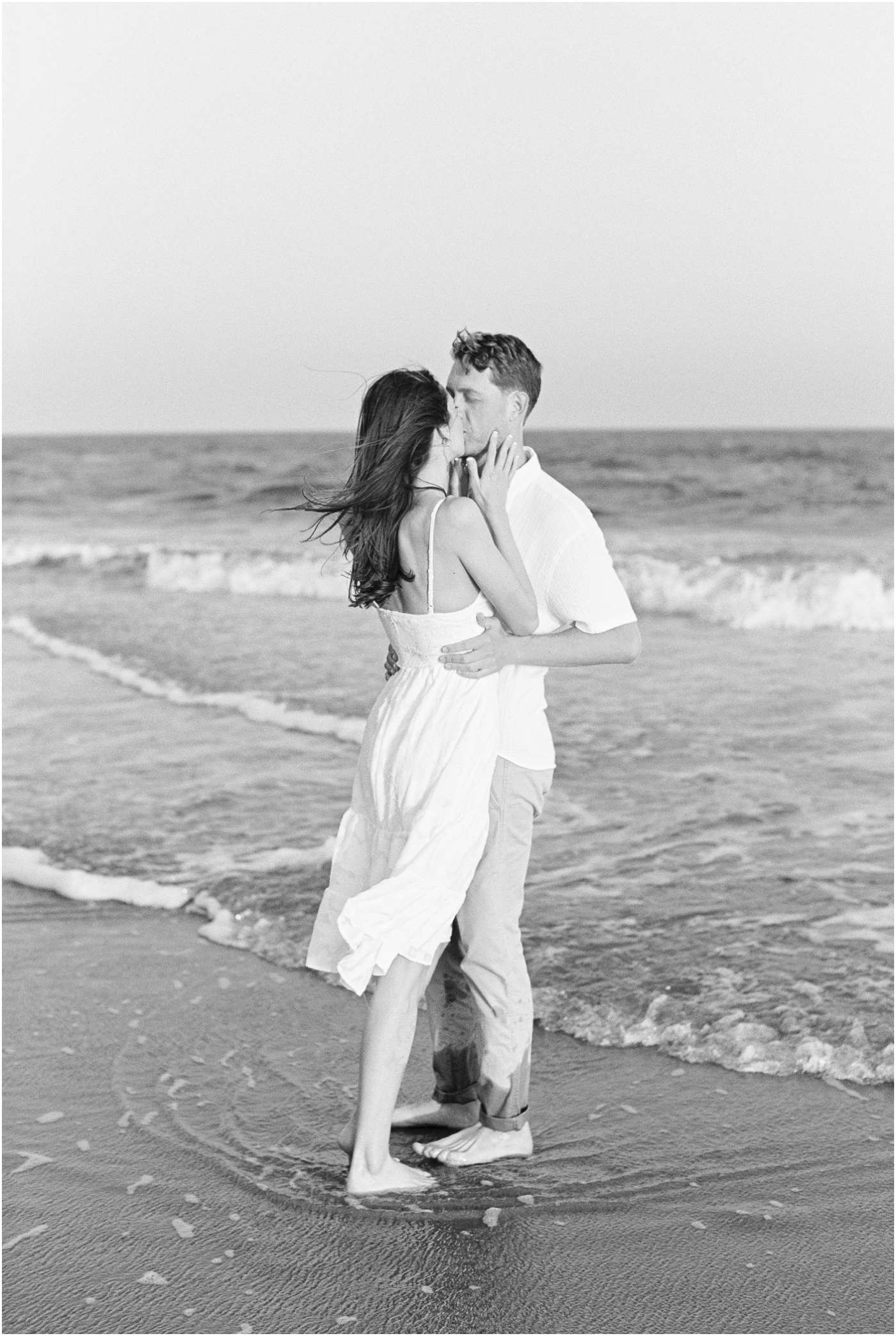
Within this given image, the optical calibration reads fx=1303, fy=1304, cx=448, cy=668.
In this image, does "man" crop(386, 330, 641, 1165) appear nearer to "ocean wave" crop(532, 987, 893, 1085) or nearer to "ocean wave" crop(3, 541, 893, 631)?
"ocean wave" crop(532, 987, 893, 1085)

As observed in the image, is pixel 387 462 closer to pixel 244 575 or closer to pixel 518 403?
pixel 518 403

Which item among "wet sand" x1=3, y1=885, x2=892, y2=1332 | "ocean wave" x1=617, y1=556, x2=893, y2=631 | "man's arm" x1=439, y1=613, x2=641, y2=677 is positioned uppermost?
"man's arm" x1=439, y1=613, x2=641, y2=677

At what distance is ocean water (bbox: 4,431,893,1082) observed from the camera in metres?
4.36

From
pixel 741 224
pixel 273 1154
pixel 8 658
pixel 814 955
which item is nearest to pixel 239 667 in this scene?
pixel 8 658

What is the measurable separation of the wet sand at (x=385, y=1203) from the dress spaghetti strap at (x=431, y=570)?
140 cm

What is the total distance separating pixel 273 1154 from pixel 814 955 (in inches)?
83.8

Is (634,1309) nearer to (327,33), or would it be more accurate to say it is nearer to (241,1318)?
(241,1318)

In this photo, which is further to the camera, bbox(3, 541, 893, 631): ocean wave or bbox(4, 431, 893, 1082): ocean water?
bbox(3, 541, 893, 631): ocean wave

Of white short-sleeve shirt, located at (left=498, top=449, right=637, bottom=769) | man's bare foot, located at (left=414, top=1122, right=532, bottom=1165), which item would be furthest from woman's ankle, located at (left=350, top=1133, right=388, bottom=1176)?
white short-sleeve shirt, located at (left=498, top=449, right=637, bottom=769)

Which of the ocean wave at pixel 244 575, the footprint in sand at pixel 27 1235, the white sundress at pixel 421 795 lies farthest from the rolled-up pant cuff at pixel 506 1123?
the ocean wave at pixel 244 575

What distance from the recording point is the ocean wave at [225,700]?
26.0ft

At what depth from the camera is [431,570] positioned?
3.08m

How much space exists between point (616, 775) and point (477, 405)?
3768 mm

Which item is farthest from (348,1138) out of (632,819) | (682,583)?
(682,583)
